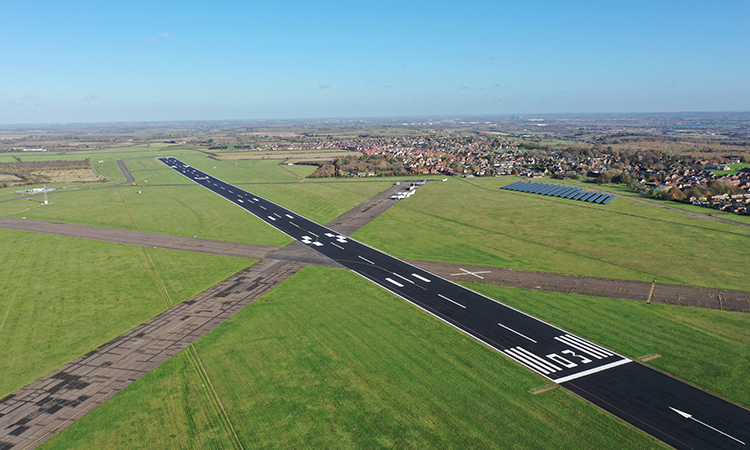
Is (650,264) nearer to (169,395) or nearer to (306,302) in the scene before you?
(306,302)

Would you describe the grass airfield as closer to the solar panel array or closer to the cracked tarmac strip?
the cracked tarmac strip

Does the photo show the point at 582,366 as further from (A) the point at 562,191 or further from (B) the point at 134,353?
(A) the point at 562,191

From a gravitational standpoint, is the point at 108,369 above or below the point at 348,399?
above

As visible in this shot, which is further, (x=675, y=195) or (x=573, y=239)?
(x=675, y=195)

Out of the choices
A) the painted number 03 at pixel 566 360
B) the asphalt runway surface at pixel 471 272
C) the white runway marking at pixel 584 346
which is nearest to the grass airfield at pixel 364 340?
the white runway marking at pixel 584 346

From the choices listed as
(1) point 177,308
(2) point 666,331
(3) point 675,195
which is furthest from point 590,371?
(3) point 675,195

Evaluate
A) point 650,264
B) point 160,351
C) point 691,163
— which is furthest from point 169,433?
point 691,163
